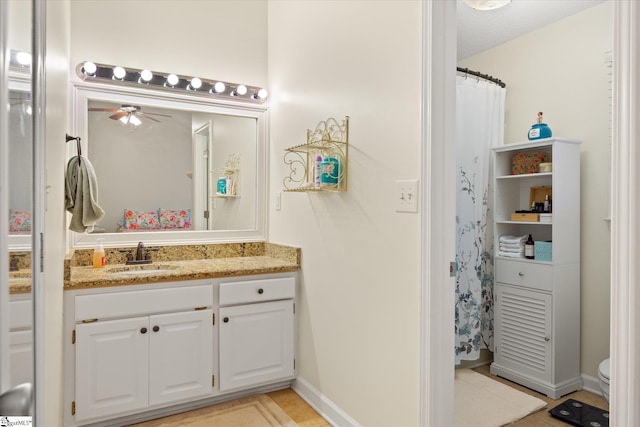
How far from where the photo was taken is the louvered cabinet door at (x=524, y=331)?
2.66 m

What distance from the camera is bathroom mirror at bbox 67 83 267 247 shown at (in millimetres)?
2570

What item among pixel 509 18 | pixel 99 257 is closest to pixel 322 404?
pixel 99 257

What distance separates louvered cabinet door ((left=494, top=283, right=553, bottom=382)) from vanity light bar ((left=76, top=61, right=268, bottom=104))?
7.38 feet

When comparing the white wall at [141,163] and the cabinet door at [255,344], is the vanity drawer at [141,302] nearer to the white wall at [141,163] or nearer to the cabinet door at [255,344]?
the cabinet door at [255,344]

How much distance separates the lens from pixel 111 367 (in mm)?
2125

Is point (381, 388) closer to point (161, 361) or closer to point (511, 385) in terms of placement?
point (161, 361)

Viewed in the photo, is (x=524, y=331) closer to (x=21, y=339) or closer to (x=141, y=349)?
(x=141, y=349)

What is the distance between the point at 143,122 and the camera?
270 centimetres

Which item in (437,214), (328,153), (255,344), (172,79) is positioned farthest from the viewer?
(172,79)

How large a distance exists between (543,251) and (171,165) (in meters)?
2.53

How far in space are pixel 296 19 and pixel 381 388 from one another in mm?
2210

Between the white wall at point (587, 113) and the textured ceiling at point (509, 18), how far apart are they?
74 mm

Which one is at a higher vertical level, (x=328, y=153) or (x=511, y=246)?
(x=328, y=153)

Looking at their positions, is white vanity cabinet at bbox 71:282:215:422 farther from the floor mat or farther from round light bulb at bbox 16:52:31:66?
the floor mat
